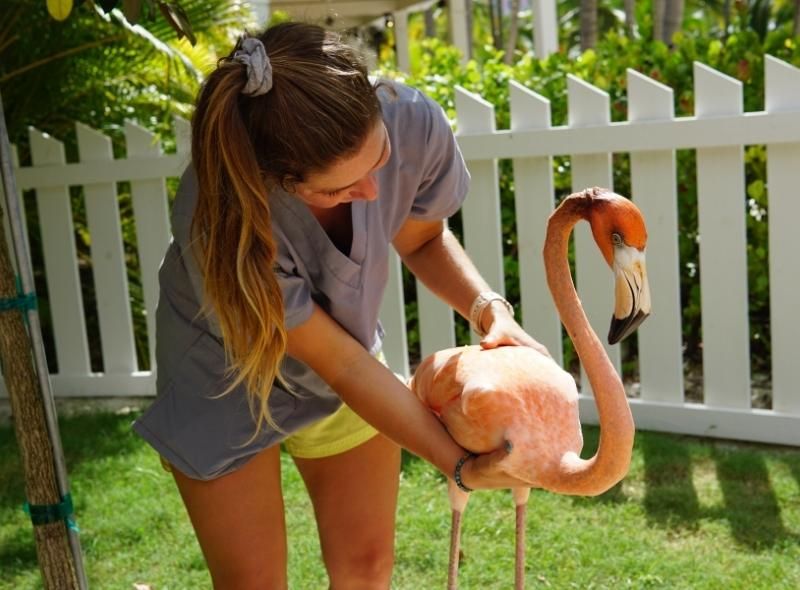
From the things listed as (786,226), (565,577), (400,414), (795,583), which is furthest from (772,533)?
(400,414)

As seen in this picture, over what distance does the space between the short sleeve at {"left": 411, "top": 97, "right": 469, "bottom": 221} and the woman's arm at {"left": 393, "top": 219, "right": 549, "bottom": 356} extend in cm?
9

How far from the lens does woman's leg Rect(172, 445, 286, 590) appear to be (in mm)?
2371

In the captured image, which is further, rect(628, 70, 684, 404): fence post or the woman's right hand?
rect(628, 70, 684, 404): fence post

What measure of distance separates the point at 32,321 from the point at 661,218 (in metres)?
2.66

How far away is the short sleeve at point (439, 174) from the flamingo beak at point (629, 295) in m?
0.65

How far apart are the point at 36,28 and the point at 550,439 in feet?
13.7

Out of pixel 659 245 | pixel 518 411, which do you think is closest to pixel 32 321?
pixel 518 411

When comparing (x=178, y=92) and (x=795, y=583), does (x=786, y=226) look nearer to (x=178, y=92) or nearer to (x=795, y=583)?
(x=795, y=583)

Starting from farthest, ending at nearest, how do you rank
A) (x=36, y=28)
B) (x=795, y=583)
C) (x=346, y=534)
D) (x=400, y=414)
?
(x=36, y=28) → (x=795, y=583) → (x=346, y=534) → (x=400, y=414)

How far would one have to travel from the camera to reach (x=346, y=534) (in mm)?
2525

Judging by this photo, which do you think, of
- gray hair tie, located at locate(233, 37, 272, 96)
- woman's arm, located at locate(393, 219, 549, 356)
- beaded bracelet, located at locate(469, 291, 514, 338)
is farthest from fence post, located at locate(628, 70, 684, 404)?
gray hair tie, located at locate(233, 37, 272, 96)

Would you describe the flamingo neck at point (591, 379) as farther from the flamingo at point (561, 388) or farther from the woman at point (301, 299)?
the woman at point (301, 299)

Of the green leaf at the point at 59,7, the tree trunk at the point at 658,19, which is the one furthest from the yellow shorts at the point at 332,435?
the tree trunk at the point at 658,19

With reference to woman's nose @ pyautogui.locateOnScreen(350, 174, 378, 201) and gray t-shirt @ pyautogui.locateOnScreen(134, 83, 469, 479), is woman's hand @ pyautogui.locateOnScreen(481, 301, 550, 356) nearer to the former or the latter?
gray t-shirt @ pyautogui.locateOnScreen(134, 83, 469, 479)
